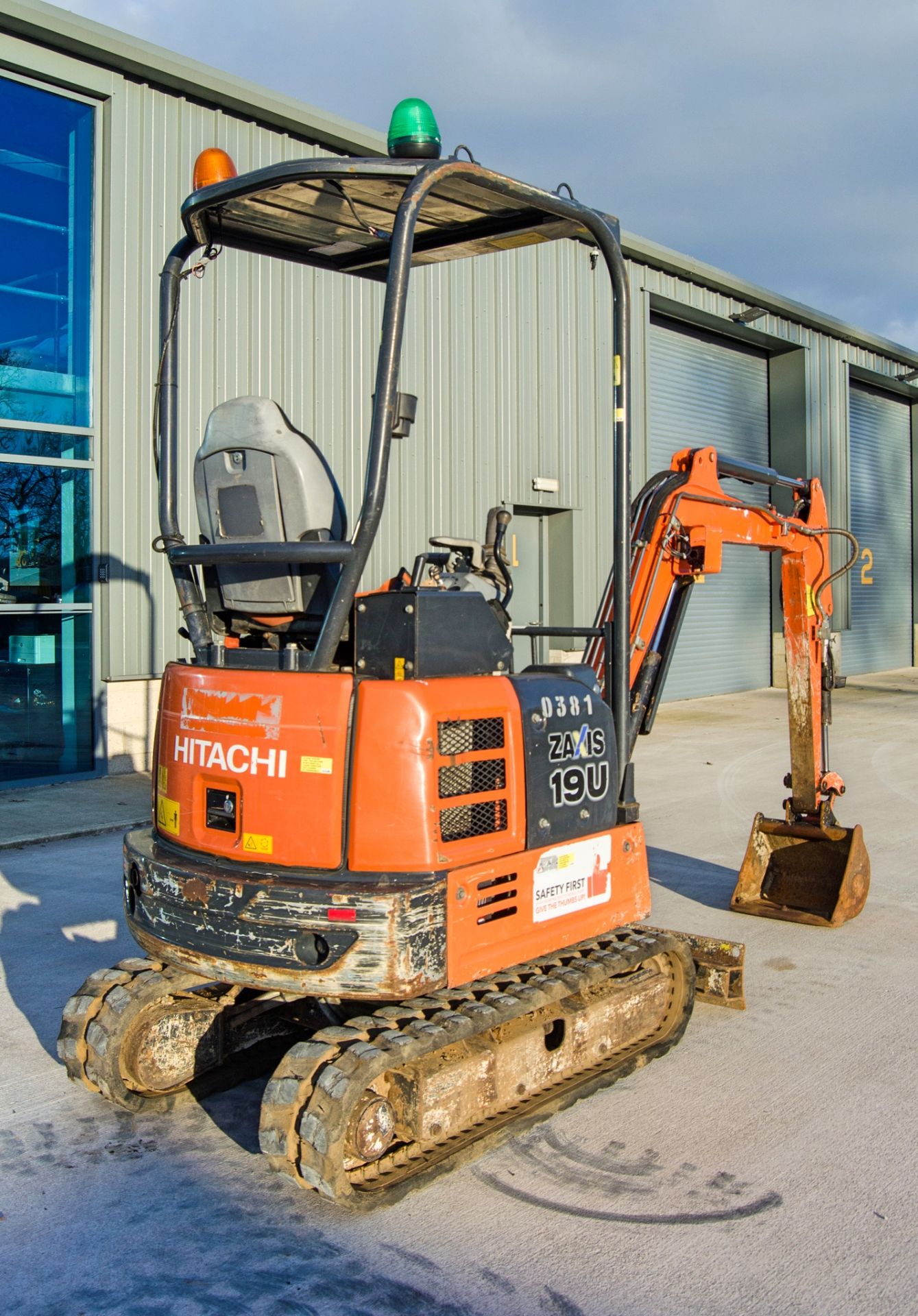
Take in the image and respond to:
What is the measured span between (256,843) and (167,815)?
1.84ft

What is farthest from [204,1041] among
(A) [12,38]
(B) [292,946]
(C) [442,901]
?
(A) [12,38]

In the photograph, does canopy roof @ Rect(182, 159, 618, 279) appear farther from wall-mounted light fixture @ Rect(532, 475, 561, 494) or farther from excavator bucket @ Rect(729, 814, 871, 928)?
wall-mounted light fixture @ Rect(532, 475, 561, 494)

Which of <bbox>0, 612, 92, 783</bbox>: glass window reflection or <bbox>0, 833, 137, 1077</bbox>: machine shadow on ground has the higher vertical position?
<bbox>0, 612, 92, 783</bbox>: glass window reflection

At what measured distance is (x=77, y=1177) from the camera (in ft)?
12.3

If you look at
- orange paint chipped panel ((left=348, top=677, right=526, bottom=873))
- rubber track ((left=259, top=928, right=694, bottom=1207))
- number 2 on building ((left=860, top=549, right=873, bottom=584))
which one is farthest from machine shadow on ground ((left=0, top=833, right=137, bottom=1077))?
number 2 on building ((left=860, top=549, right=873, bottom=584))

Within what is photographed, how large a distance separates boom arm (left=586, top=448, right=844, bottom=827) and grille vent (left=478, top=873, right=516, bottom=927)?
119 centimetres

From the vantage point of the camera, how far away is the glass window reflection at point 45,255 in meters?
10.9

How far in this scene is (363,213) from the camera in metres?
4.46

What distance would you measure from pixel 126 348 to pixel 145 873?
8.72 metres

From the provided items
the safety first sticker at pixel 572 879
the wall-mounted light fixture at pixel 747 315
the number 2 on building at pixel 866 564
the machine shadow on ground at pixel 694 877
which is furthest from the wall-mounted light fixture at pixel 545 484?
the safety first sticker at pixel 572 879

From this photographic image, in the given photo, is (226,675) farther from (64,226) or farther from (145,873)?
(64,226)

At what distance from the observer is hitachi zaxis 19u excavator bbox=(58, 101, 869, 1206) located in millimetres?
3553

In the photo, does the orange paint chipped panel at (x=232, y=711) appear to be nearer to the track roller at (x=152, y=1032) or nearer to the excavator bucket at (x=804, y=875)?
the track roller at (x=152, y=1032)

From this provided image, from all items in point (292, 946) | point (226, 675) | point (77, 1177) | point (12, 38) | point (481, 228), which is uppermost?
Result: point (12, 38)
